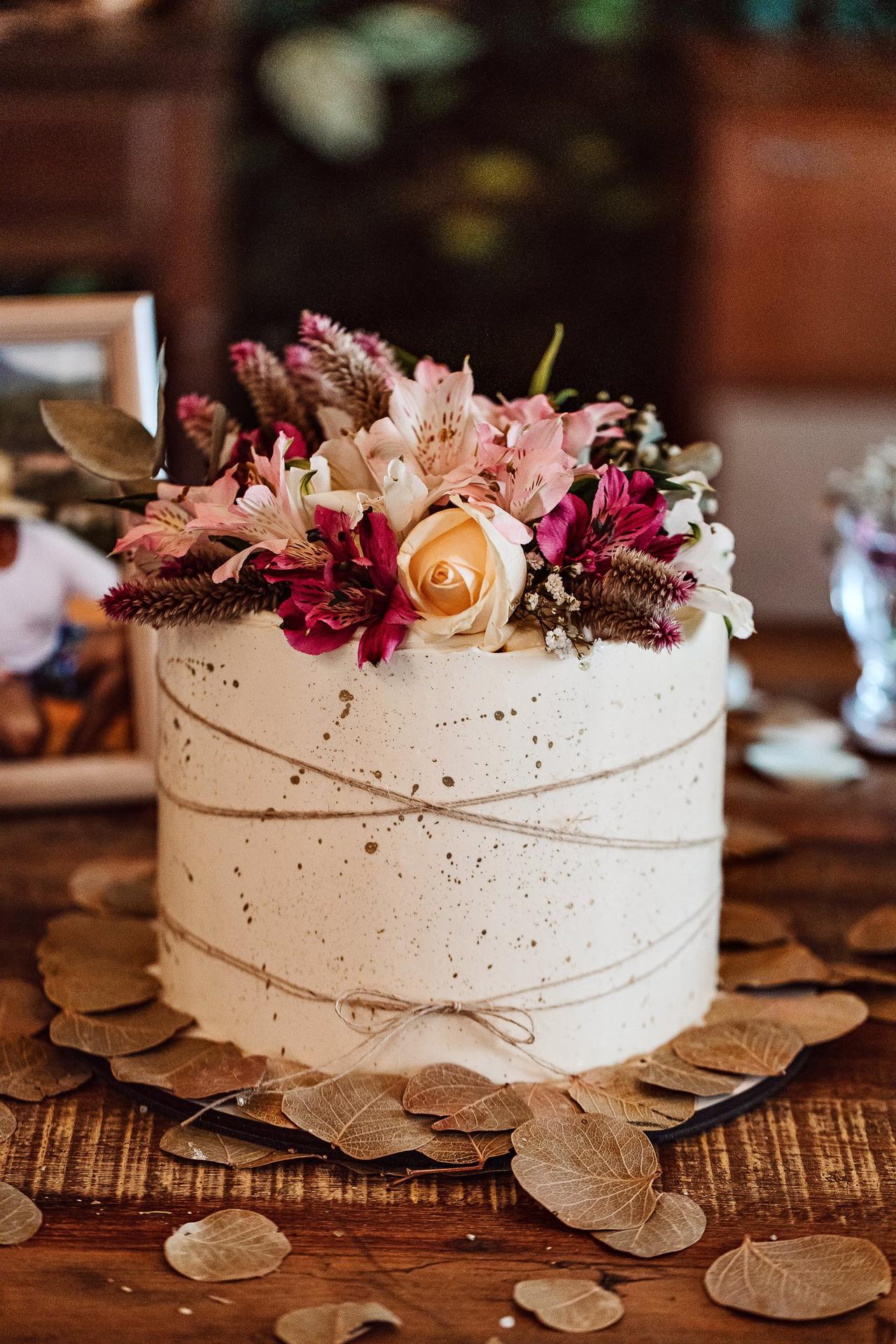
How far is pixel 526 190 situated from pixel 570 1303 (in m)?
2.61

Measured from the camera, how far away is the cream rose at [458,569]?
0.62m

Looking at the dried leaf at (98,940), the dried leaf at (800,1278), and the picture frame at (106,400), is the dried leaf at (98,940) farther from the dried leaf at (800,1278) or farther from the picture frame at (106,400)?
the dried leaf at (800,1278)

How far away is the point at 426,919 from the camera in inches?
26.1

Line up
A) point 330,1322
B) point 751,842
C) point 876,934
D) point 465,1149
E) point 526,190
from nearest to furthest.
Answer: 1. point 330,1322
2. point 465,1149
3. point 876,934
4. point 751,842
5. point 526,190

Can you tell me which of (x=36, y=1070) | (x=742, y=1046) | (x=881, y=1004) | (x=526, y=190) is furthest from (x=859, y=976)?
(x=526, y=190)

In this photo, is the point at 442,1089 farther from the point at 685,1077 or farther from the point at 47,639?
the point at 47,639

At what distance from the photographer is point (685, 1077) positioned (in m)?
0.69

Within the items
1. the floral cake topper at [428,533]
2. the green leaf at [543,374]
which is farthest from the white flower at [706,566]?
the green leaf at [543,374]

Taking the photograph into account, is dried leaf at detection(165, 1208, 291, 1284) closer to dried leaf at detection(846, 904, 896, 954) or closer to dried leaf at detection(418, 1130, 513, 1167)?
dried leaf at detection(418, 1130, 513, 1167)

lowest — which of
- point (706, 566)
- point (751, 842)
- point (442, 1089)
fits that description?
point (751, 842)

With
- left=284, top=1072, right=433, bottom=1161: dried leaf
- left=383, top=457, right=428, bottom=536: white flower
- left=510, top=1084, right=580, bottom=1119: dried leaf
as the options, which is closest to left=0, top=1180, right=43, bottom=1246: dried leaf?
left=284, top=1072, right=433, bottom=1161: dried leaf

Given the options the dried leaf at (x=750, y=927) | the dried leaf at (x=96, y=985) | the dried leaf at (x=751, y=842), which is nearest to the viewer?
the dried leaf at (x=96, y=985)

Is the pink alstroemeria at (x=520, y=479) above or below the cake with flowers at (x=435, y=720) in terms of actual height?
above

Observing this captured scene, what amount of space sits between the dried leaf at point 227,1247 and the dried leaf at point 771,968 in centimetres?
32
